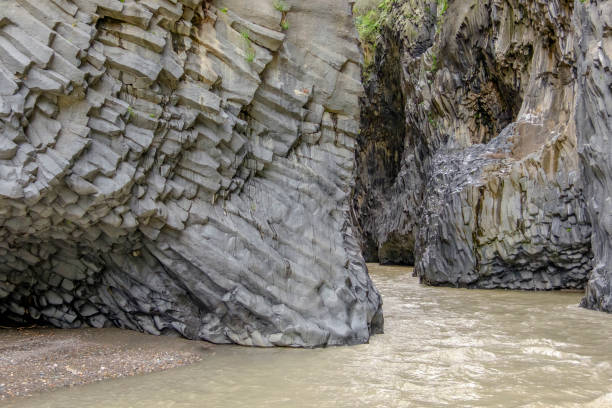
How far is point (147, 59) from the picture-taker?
678cm

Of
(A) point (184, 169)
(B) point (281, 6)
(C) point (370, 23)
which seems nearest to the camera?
(A) point (184, 169)

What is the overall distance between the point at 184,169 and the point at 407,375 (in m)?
4.27

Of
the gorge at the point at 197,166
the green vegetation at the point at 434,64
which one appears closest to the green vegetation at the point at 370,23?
the green vegetation at the point at 434,64

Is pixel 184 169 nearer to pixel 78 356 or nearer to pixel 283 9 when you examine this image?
pixel 78 356

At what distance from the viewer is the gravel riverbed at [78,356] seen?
18.2 ft

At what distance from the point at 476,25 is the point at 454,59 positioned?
4.91 ft

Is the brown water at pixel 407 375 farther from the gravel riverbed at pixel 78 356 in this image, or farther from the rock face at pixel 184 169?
the rock face at pixel 184 169

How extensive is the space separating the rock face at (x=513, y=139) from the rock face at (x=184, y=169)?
5.77m

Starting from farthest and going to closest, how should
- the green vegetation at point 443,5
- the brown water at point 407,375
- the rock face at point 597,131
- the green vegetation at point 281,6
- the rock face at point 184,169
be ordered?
the green vegetation at point 443,5
the rock face at point 597,131
the green vegetation at point 281,6
the rock face at point 184,169
the brown water at point 407,375

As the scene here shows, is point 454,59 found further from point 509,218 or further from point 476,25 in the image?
point 509,218

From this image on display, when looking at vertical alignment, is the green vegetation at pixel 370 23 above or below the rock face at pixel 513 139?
above

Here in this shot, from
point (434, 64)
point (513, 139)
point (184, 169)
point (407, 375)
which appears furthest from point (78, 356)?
point (434, 64)

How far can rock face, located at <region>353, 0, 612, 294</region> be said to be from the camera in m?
10.5

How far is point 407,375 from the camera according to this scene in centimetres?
576
